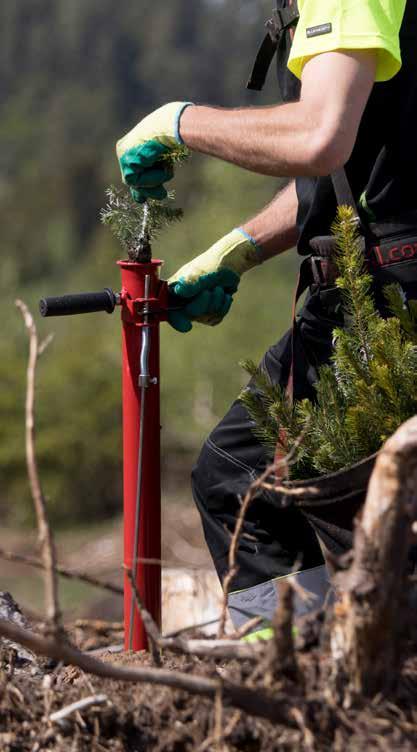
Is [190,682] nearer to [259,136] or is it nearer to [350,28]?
[259,136]

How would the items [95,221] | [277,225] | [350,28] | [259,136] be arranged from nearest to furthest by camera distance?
[350,28], [259,136], [277,225], [95,221]

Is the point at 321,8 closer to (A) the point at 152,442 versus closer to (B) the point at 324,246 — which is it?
(B) the point at 324,246

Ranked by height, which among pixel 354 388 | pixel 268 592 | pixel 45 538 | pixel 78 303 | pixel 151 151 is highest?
pixel 151 151

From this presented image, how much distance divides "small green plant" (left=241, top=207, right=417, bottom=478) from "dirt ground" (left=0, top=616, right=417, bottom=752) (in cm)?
50

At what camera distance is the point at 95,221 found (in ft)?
59.5

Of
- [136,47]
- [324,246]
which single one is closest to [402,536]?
[324,246]

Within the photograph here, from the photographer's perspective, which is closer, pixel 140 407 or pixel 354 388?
pixel 354 388

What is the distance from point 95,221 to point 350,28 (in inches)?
647

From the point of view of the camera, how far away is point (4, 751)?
1.72m

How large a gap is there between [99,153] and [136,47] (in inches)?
456

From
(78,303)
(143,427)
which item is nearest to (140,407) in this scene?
(143,427)

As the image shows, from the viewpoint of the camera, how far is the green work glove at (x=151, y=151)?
2.40 m

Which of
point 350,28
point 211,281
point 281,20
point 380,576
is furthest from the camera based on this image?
point 211,281

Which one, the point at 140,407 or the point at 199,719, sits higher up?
the point at 140,407
